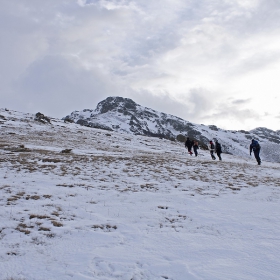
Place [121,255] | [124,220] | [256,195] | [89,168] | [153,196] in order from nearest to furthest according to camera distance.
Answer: [121,255] < [124,220] < [153,196] < [256,195] < [89,168]

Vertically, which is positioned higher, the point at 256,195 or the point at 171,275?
the point at 256,195

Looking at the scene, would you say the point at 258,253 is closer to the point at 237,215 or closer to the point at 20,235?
the point at 237,215

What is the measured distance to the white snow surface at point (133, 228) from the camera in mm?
4832

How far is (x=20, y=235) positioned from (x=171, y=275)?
12.5ft

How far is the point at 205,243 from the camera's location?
6.17m

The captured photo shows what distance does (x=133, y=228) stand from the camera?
6957mm

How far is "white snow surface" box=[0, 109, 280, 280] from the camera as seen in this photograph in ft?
15.9

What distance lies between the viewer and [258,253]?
223 inches

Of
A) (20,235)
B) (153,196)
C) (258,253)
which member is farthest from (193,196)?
(20,235)

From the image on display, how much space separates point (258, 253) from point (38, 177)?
1002cm

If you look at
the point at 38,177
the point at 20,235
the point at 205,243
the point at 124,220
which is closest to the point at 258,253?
the point at 205,243

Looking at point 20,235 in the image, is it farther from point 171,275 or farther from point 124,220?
point 171,275

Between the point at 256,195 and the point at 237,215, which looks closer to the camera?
the point at 237,215

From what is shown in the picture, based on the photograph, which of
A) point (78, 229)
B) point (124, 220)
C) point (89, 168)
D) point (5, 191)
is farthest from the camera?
point (89, 168)
